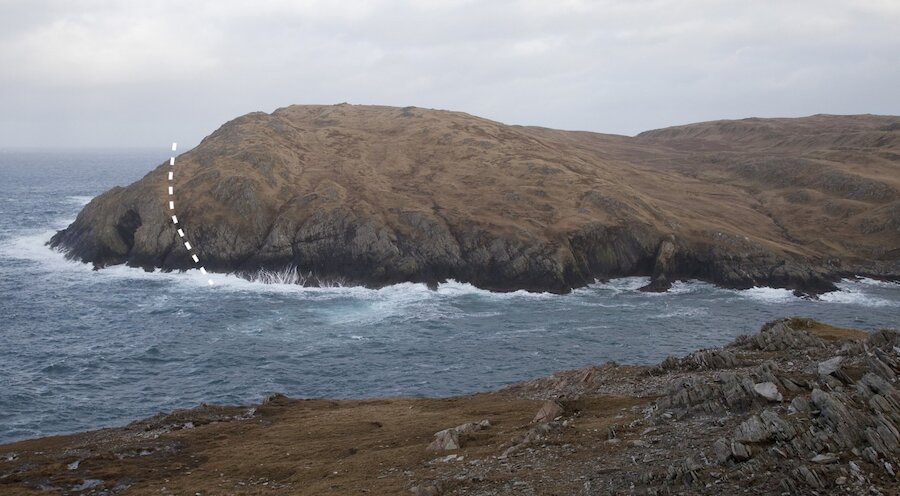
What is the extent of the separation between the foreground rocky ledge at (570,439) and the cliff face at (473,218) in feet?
169

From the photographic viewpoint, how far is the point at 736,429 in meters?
29.7

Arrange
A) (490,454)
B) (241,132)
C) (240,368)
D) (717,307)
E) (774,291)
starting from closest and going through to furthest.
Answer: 1. (490,454)
2. (240,368)
3. (717,307)
4. (774,291)
5. (241,132)

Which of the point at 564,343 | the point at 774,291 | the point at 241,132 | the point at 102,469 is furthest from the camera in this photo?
the point at 241,132

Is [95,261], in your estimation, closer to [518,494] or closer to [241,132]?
[241,132]

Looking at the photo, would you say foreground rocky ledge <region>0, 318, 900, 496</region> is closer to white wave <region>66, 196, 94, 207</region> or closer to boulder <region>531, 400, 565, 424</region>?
boulder <region>531, 400, 565, 424</region>

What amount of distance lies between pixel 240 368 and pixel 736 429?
52380 mm

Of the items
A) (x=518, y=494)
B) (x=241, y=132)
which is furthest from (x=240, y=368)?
(x=241, y=132)

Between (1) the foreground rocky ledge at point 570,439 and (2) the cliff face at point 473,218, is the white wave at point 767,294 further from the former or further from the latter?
(1) the foreground rocky ledge at point 570,439

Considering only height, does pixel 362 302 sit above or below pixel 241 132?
below

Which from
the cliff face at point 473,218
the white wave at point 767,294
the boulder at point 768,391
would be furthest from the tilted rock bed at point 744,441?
the cliff face at point 473,218

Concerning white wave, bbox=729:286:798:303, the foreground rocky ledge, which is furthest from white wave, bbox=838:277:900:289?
the foreground rocky ledge

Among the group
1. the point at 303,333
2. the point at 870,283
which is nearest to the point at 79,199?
the point at 303,333

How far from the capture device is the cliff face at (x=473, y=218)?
10706 cm

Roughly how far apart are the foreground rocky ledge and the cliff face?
5161 centimetres
